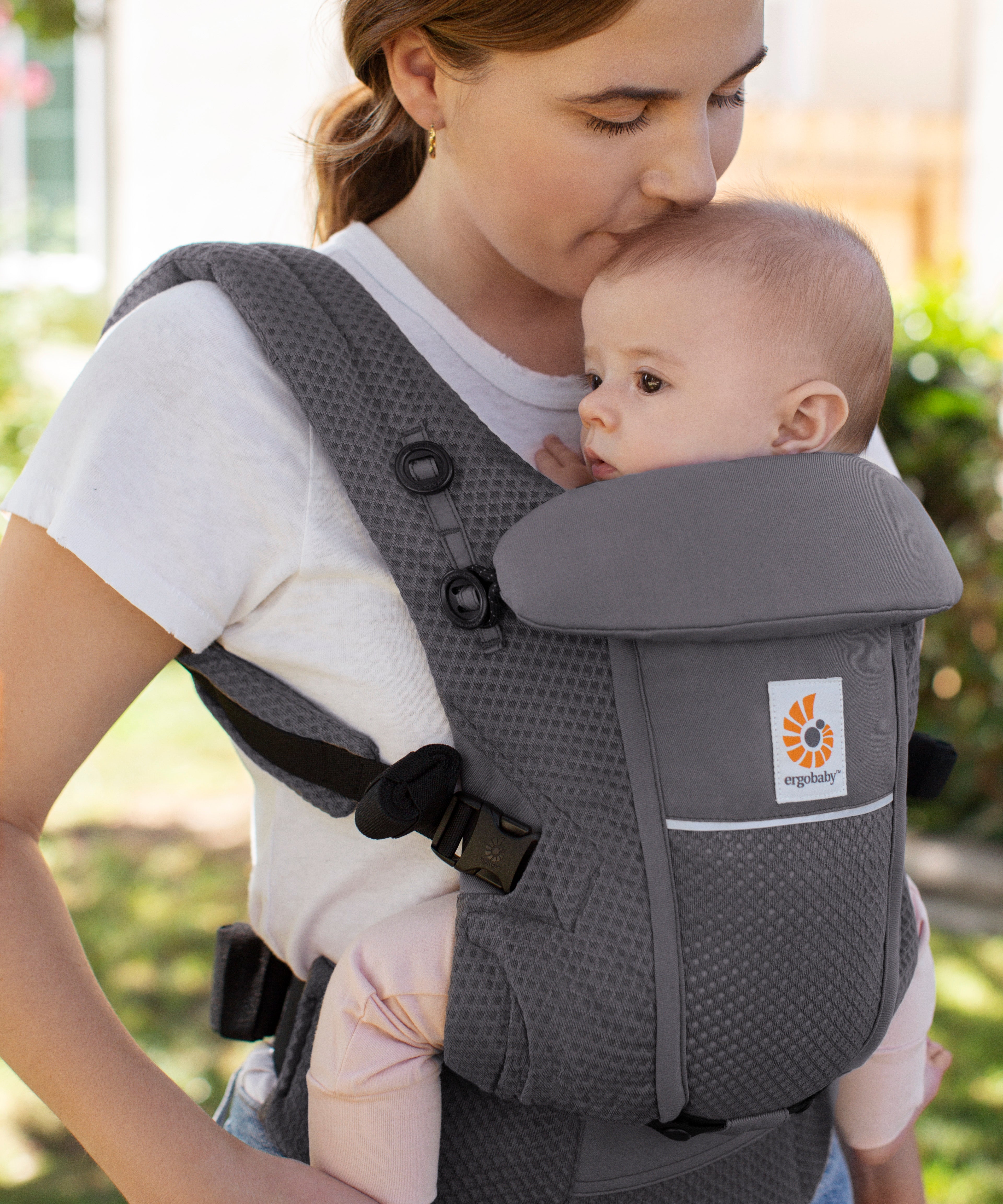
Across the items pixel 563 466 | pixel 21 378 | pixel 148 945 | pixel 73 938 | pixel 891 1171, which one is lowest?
pixel 148 945

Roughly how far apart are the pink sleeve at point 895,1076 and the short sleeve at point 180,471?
0.91m

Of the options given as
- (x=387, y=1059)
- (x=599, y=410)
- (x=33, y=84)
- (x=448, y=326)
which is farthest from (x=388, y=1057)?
(x=33, y=84)

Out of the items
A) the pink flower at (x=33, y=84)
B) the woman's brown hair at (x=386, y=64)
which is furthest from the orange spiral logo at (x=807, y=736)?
the pink flower at (x=33, y=84)

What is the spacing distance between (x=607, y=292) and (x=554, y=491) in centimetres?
30

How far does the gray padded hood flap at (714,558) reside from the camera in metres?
1.13

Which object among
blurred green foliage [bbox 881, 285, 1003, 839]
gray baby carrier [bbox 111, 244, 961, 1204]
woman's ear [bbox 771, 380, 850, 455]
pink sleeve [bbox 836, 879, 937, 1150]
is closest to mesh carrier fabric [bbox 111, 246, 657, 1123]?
gray baby carrier [bbox 111, 244, 961, 1204]

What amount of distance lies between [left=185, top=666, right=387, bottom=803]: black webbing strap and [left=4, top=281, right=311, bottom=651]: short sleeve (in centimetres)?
12

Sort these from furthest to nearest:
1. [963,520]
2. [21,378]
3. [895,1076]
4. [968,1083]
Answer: [21,378]
[963,520]
[968,1083]
[895,1076]

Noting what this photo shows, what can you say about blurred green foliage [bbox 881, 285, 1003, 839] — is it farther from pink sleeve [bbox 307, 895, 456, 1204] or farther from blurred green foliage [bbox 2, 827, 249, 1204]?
pink sleeve [bbox 307, 895, 456, 1204]

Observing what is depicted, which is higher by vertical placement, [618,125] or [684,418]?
[618,125]

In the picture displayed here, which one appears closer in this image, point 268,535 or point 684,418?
point 268,535

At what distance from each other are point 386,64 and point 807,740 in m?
1.01

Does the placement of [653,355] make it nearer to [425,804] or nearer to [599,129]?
[599,129]

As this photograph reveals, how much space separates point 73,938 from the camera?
1.17 m
